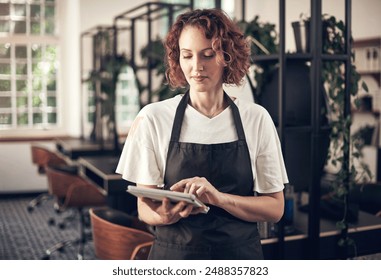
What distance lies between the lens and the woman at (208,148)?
1.58 meters

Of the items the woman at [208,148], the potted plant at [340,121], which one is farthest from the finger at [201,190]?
the potted plant at [340,121]

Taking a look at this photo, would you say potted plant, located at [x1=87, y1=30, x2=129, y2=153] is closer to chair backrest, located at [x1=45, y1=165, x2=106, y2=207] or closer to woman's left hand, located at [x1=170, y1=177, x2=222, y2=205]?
chair backrest, located at [x1=45, y1=165, x2=106, y2=207]

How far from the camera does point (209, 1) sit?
11.3 feet

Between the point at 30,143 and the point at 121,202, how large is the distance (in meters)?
3.00

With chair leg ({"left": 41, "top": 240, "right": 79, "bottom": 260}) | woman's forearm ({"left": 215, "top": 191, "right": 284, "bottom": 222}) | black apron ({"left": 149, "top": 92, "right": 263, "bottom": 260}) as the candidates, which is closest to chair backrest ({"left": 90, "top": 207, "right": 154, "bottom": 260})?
black apron ({"left": 149, "top": 92, "right": 263, "bottom": 260})

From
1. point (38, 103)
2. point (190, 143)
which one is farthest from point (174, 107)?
point (38, 103)

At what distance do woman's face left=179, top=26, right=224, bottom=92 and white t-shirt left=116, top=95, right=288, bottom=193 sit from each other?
3.2 inches

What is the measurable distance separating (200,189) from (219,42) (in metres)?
Result: 0.41

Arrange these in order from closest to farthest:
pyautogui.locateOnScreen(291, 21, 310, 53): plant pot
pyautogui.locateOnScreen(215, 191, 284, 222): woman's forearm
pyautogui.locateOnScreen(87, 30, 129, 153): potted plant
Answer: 1. pyautogui.locateOnScreen(215, 191, 284, 222): woman's forearm
2. pyautogui.locateOnScreen(291, 21, 310, 53): plant pot
3. pyautogui.locateOnScreen(87, 30, 129, 153): potted plant

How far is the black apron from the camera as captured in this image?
5.25 ft

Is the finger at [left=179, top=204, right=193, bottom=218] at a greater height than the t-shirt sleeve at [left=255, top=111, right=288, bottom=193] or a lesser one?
lesser

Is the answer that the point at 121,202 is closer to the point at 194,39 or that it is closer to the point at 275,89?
the point at 275,89

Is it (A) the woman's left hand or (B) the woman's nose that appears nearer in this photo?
(A) the woman's left hand

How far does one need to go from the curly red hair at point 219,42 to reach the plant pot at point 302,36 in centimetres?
89
